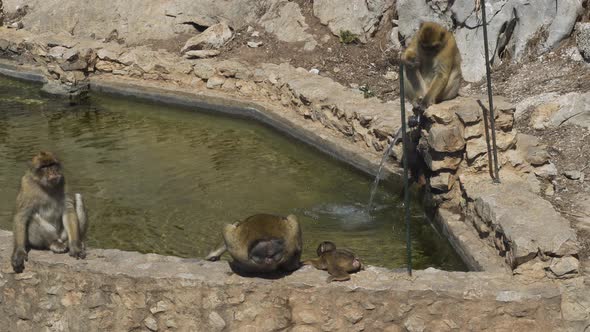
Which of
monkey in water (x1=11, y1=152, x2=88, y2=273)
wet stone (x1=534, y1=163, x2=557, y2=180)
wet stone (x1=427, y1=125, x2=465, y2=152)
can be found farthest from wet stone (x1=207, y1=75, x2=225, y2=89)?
monkey in water (x1=11, y1=152, x2=88, y2=273)

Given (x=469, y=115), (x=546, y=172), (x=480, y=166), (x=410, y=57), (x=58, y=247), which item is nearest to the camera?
(x=58, y=247)

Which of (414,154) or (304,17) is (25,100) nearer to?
(304,17)

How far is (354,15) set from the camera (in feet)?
50.6

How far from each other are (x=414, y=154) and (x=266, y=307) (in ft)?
13.4

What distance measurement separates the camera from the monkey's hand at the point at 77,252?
20.2ft

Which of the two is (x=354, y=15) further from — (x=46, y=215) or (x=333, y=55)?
(x=46, y=215)

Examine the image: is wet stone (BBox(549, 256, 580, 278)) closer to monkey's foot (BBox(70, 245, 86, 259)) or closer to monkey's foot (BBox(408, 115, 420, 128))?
monkey's foot (BBox(408, 115, 420, 128))

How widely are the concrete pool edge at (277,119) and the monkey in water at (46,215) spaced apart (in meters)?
3.54

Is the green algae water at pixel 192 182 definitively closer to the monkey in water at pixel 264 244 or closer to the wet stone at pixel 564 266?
the wet stone at pixel 564 266

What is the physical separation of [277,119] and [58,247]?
6.30 metres

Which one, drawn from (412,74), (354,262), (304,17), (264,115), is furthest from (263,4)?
(354,262)

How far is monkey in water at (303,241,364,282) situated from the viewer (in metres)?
5.88

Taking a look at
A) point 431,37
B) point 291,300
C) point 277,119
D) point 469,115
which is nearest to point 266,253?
point 291,300

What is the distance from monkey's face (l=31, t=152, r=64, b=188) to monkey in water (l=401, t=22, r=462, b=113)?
423 centimetres
